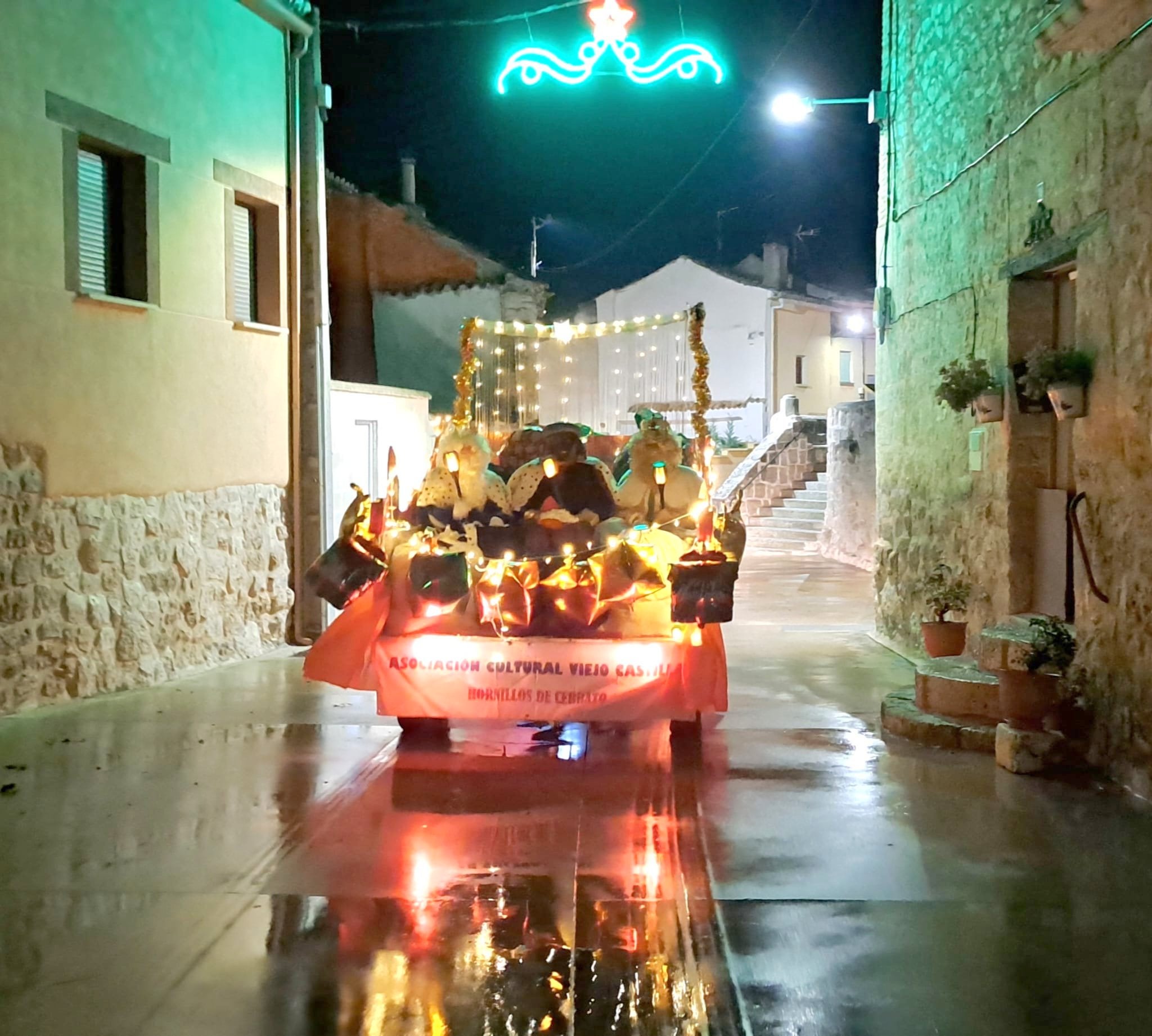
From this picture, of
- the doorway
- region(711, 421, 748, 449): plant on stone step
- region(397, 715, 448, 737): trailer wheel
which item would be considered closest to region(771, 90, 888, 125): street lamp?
the doorway

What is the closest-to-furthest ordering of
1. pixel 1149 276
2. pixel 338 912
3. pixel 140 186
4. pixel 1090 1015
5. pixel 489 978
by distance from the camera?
pixel 1090 1015
pixel 489 978
pixel 338 912
pixel 1149 276
pixel 140 186

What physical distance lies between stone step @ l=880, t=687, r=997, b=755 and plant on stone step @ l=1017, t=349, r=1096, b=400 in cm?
209

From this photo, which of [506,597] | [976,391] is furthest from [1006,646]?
[506,597]

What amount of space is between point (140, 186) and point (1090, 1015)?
28.7ft

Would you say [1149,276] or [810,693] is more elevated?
[1149,276]

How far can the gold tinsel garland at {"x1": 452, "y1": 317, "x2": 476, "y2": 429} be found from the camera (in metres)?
9.46

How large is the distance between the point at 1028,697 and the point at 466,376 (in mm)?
5154

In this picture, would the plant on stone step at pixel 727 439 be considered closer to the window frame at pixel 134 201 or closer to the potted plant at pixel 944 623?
the potted plant at pixel 944 623

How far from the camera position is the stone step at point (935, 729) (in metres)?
6.94

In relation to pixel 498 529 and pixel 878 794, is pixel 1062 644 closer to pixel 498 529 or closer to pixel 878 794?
pixel 878 794

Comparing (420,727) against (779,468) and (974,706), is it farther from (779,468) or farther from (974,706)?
(779,468)

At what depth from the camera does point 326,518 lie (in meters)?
11.6

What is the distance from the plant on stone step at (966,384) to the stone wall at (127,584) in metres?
6.17

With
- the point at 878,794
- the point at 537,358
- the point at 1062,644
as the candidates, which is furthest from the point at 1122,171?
the point at 537,358
